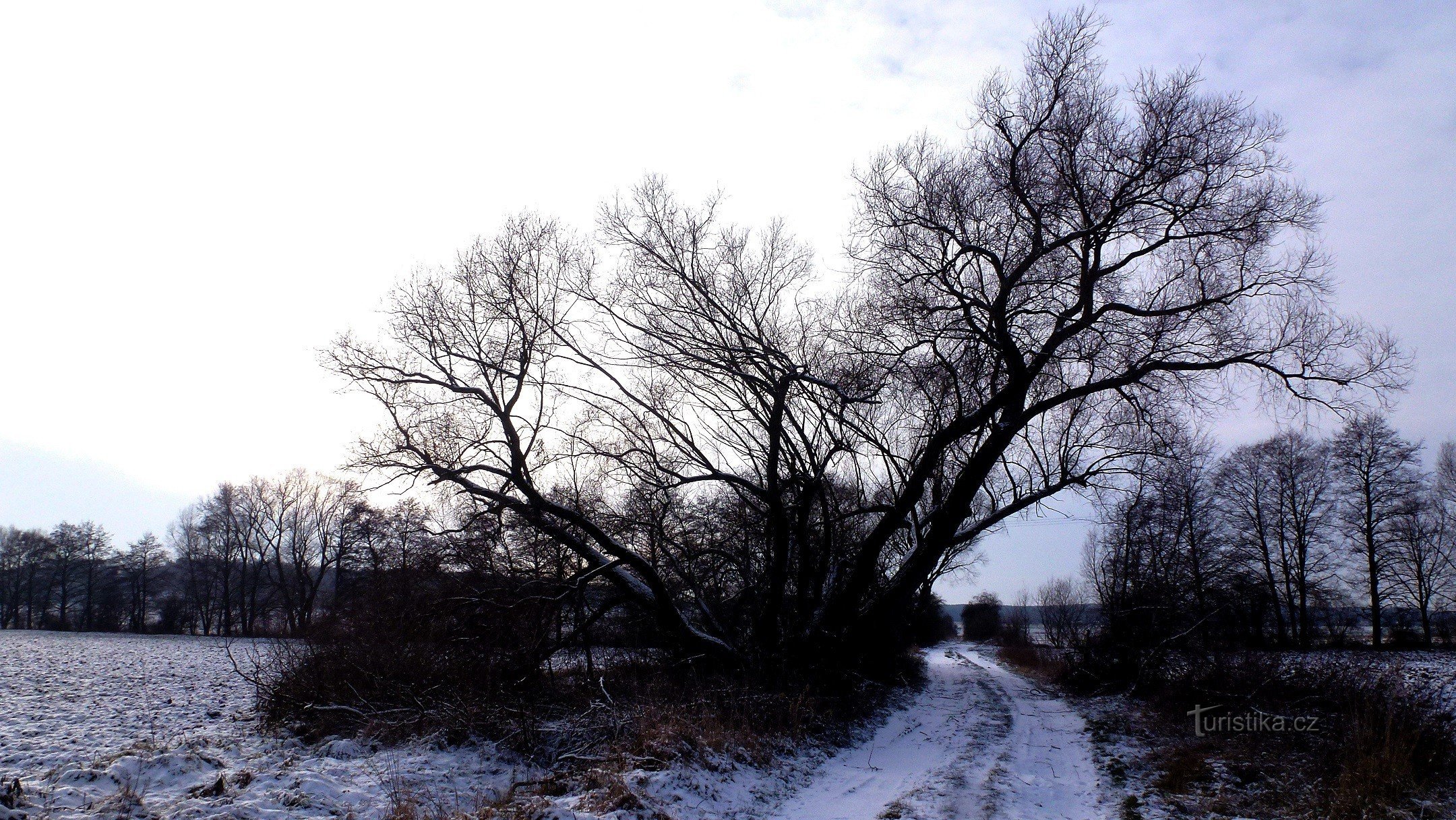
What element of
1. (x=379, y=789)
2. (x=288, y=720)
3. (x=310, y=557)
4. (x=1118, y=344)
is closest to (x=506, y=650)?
(x=288, y=720)

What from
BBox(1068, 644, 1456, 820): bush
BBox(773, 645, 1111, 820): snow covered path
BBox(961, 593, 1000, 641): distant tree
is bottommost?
BBox(961, 593, 1000, 641): distant tree

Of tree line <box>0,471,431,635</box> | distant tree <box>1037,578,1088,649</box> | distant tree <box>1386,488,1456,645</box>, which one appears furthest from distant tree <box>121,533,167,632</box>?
distant tree <box>1386,488,1456,645</box>

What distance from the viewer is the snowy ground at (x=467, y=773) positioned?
6877 millimetres

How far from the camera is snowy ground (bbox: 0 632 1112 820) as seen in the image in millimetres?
6877

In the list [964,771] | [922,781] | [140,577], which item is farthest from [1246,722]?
[140,577]

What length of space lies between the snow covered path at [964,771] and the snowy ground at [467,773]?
1.2 inches

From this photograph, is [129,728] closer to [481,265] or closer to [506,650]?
[506,650]

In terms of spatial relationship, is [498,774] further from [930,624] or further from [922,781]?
[930,624]

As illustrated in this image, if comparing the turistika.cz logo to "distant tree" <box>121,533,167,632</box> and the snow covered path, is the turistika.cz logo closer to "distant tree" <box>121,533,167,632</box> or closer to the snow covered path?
the snow covered path

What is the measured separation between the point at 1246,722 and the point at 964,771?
4.36m

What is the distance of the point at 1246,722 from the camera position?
9594 millimetres

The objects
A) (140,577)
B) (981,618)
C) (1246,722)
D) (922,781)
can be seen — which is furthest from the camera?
(981,618)

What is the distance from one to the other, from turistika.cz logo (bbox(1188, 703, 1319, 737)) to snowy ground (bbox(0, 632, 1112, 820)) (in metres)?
1.66

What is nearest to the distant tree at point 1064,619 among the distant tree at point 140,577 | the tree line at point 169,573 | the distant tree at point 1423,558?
the distant tree at point 1423,558
